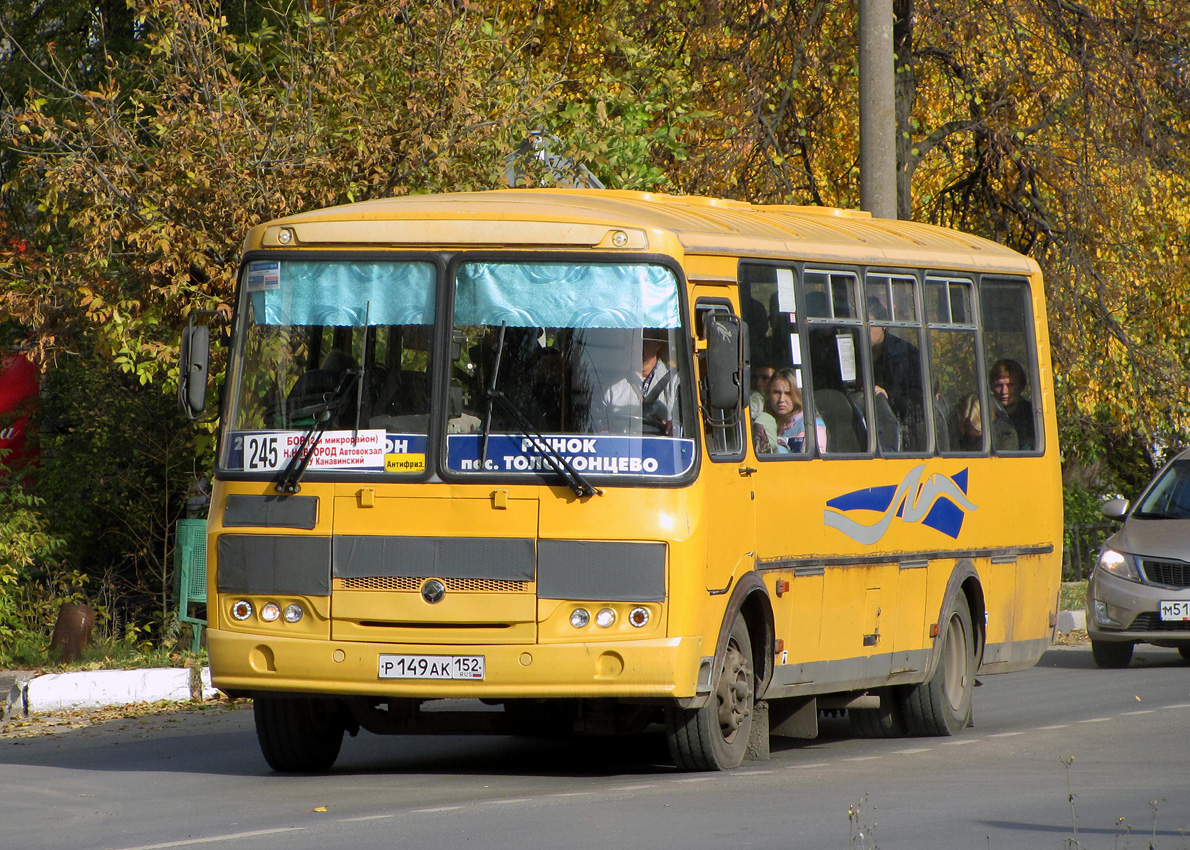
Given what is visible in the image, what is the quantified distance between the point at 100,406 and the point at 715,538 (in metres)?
10.1

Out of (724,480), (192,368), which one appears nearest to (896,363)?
(724,480)

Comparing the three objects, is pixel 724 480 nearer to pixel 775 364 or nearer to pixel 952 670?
pixel 775 364

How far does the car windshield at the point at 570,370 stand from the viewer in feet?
30.6

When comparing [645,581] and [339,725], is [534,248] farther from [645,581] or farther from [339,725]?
[339,725]

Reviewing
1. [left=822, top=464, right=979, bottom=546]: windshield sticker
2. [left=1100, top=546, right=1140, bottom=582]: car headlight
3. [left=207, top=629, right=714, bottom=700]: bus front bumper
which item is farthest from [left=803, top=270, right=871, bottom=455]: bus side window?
[left=1100, top=546, right=1140, bottom=582]: car headlight

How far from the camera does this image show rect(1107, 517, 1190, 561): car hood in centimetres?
1667

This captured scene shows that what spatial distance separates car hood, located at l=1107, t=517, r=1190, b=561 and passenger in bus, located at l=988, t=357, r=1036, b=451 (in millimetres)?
3884

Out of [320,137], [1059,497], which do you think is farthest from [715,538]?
[320,137]

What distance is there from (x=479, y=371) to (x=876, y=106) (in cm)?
834

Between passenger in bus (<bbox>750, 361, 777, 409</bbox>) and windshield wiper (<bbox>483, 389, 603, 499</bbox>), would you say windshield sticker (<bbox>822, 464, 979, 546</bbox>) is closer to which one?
passenger in bus (<bbox>750, 361, 777, 409</bbox>)

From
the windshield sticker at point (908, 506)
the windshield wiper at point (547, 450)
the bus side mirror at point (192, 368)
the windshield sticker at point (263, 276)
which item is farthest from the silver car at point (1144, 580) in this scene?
the bus side mirror at point (192, 368)

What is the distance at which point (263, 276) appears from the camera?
32.5ft

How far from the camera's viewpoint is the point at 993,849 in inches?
287

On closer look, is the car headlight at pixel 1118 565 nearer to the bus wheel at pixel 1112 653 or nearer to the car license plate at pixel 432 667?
the bus wheel at pixel 1112 653
